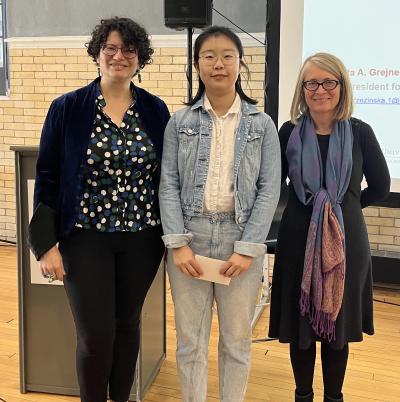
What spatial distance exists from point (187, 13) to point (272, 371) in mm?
2140

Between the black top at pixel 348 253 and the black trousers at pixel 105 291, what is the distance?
0.46 metres

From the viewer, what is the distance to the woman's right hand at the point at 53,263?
175 centimetres

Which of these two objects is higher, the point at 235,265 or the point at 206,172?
the point at 206,172

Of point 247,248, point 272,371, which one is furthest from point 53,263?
point 272,371

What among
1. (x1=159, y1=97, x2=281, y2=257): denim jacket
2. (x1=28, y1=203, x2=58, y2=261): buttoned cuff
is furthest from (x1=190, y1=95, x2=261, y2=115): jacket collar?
(x1=28, y1=203, x2=58, y2=261): buttoned cuff

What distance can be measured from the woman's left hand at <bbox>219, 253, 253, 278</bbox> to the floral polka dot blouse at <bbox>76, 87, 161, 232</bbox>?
313 millimetres

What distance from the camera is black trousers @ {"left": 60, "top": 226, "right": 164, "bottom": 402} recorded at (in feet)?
5.71

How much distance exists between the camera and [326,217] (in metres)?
1.83

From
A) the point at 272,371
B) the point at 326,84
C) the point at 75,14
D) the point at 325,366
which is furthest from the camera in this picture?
the point at 75,14

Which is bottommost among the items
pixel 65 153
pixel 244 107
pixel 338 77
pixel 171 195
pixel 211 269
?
pixel 211 269

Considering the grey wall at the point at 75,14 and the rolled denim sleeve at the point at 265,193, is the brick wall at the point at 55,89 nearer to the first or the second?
the grey wall at the point at 75,14

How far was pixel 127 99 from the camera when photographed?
180 centimetres

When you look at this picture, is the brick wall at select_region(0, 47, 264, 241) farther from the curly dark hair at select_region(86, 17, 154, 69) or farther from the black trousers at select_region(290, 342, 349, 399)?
the black trousers at select_region(290, 342, 349, 399)

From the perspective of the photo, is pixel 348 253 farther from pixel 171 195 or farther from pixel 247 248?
pixel 171 195
